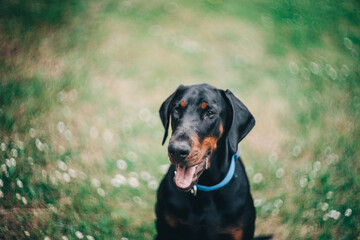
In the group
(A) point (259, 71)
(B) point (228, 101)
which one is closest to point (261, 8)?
(A) point (259, 71)

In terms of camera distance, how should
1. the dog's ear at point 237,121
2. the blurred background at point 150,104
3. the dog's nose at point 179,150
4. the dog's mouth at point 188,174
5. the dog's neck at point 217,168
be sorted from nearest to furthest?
the dog's nose at point 179,150 < the dog's mouth at point 188,174 < the dog's ear at point 237,121 < the dog's neck at point 217,168 < the blurred background at point 150,104

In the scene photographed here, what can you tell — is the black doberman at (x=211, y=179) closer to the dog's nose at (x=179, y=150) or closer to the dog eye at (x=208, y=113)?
the dog eye at (x=208, y=113)

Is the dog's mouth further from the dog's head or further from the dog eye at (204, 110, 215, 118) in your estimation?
the dog eye at (204, 110, 215, 118)

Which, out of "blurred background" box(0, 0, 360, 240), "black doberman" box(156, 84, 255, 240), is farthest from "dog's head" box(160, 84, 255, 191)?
"blurred background" box(0, 0, 360, 240)

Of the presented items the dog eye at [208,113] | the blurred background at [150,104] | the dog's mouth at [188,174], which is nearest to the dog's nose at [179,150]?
the dog's mouth at [188,174]

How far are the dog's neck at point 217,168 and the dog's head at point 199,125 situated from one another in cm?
8

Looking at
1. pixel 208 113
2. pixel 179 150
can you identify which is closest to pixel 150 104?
pixel 208 113

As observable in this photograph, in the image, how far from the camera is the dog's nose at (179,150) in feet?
7.59

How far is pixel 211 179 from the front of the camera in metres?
2.76

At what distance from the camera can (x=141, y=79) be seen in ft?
21.6

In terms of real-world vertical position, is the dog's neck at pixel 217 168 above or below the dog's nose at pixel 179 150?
below

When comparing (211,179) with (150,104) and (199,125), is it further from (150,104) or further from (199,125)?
(150,104)

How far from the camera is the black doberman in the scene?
8.68ft

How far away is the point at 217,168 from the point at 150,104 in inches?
131
